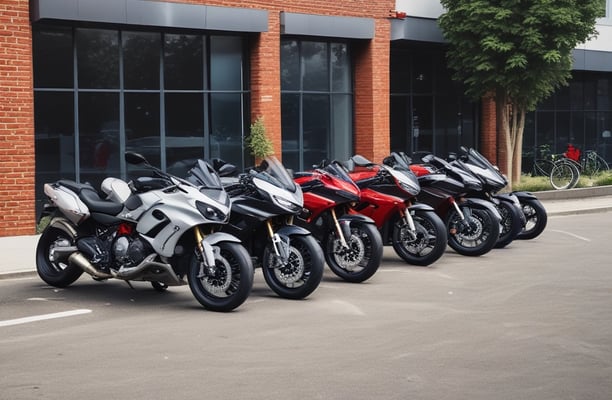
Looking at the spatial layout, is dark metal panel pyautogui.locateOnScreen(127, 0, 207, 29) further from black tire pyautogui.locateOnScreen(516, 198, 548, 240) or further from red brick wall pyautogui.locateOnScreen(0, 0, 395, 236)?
black tire pyautogui.locateOnScreen(516, 198, 548, 240)

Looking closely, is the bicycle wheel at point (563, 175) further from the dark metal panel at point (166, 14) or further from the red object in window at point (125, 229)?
the red object in window at point (125, 229)

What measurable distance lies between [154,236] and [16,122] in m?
7.72

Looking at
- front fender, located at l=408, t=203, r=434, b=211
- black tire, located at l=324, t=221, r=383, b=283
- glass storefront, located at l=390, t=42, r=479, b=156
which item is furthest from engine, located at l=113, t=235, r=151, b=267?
glass storefront, located at l=390, t=42, r=479, b=156

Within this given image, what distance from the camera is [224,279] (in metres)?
8.95

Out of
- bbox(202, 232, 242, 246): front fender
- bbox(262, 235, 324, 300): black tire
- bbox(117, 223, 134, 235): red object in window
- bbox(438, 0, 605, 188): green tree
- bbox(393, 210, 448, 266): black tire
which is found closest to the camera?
bbox(202, 232, 242, 246): front fender

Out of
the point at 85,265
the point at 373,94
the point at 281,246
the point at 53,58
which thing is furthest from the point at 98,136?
the point at 281,246

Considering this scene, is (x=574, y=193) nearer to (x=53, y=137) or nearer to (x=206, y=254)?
(x=53, y=137)

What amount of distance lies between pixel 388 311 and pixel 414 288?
4.77 ft

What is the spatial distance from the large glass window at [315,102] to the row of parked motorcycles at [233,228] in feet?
32.2

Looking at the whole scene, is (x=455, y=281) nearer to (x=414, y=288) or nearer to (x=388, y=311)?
(x=414, y=288)

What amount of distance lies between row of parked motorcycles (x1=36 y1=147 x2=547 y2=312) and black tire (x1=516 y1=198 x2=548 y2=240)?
10.7 ft

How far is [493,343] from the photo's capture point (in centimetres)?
752

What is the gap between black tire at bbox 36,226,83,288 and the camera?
10352 millimetres

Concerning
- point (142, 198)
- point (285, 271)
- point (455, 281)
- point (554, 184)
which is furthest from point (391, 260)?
point (554, 184)
